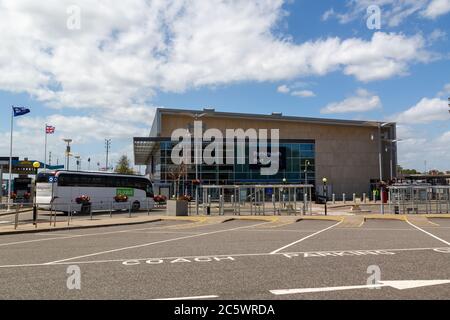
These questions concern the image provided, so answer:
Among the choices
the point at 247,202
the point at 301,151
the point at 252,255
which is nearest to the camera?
the point at 252,255

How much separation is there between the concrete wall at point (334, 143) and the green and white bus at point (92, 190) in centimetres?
3782

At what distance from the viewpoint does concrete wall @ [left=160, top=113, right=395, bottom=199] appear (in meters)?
81.9

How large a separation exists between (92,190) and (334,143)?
56208mm

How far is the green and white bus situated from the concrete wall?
37.8 m

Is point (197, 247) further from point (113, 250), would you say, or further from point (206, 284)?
point (206, 284)

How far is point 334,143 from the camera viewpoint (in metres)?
84.9

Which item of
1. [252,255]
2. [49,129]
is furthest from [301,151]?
[252,255]

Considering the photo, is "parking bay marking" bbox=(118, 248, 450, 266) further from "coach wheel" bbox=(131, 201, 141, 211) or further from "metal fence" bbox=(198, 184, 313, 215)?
"coach wheel" bbox=(131, 201, 141, 211)

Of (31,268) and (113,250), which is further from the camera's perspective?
(113,250)

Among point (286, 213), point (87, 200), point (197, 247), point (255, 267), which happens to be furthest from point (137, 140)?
point (255, 267)

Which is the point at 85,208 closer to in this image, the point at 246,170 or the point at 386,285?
the point at 386,285

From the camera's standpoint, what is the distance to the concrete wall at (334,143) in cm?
8194

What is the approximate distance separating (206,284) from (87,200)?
3045 centimetres

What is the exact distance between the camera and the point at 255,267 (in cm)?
1020
